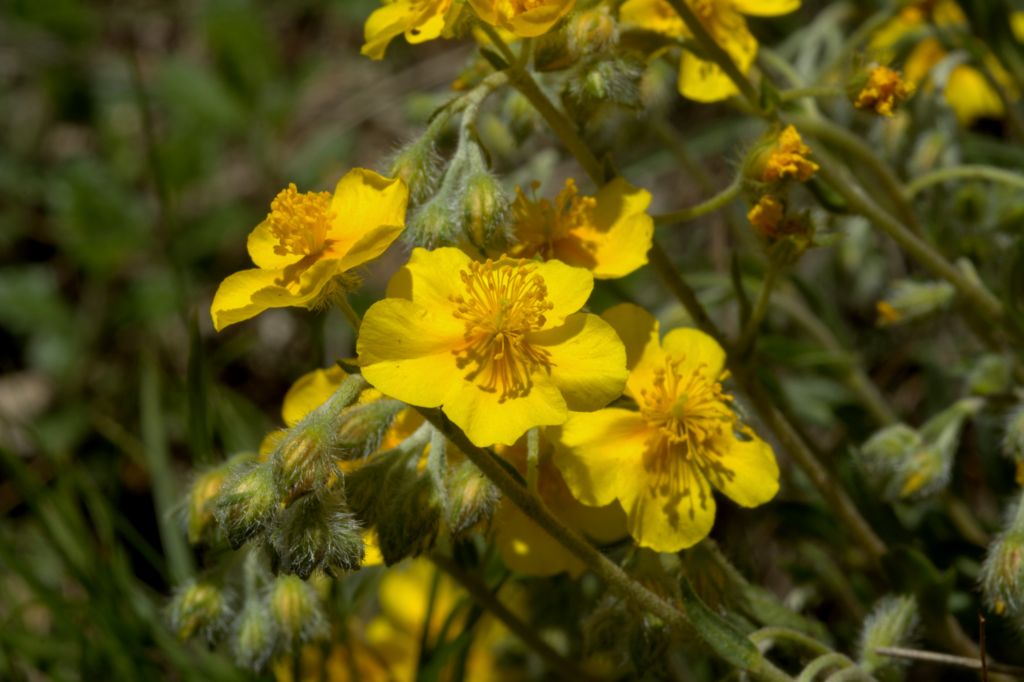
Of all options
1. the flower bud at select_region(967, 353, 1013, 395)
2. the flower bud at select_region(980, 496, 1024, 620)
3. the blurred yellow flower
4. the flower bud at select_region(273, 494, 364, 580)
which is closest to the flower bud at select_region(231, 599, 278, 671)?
the flower bud at select_region(273, 494, 364, 580)

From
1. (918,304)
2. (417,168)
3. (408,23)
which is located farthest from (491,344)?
(918,304)

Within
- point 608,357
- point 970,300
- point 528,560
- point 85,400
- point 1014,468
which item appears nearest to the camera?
point 608,357

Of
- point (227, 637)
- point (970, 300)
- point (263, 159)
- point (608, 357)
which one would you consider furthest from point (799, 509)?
point (263, 159)

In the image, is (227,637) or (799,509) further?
(799,509)

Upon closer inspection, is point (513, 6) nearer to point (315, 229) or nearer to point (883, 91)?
point (315, 229)

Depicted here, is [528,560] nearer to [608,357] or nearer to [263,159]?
[608,357]

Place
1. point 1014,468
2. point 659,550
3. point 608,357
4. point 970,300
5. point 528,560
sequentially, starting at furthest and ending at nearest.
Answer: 1. point 1014,468
2. point 970,300
3. point 528,560
4. point 659,550
5. point 608,357
